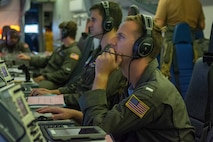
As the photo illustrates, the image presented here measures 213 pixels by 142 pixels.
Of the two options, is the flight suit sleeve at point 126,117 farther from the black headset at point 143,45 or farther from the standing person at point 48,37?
the standing person at point 48,37

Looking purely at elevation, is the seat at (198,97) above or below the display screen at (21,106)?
below

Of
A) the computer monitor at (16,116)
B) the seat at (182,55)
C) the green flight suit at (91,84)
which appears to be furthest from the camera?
the seat at (182,55)

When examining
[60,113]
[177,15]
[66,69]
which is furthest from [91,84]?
[66,69]

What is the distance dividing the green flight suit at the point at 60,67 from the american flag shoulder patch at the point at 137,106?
267 centimetres

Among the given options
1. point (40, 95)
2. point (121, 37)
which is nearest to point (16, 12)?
point (40, 95)

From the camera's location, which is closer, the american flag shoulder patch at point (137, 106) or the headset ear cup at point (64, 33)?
the american flag shoulder patch at point (137, 106)

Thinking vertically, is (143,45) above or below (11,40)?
above

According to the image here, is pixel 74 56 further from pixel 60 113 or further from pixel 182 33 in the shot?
pixel 60 113

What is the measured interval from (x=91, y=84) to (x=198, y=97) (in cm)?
82

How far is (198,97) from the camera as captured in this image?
1.77m

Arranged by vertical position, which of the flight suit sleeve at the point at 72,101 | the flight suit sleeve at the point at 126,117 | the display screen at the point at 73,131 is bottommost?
the flight suit sleeve at the point at 72,101

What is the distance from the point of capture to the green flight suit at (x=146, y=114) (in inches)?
58.8

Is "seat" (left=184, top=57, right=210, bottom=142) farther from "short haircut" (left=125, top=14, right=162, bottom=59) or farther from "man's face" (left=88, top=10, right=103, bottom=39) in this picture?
→ "man's face" (left=88, top=10, right=103, bottom=39)

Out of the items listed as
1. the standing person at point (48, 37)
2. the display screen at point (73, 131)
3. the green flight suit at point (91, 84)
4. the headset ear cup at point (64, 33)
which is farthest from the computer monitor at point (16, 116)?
the standing person at point (48, 37)
